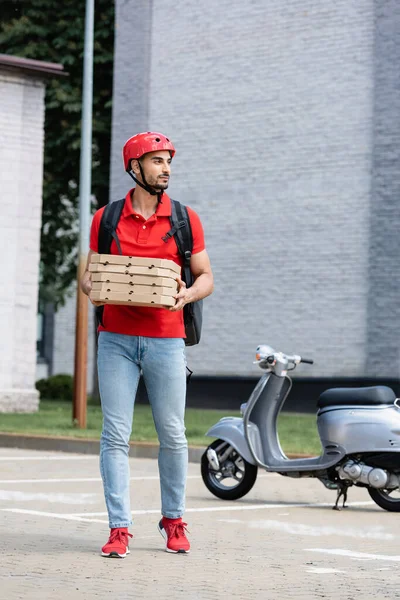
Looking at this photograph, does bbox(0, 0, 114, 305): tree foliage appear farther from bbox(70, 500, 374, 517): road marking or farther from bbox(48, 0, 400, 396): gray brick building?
bbox(70, 500, 374, 517): road marking

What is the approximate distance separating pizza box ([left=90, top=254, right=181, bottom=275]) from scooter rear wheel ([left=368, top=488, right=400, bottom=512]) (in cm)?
379

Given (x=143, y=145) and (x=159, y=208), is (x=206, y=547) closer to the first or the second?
(x=159, y=208)

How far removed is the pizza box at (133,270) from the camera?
22.0 feet

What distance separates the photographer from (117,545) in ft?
22.5

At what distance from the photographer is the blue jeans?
689 centimetres

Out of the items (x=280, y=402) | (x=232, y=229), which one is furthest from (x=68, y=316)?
(x=280, y=402)

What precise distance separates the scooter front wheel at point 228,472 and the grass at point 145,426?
3.39 meters

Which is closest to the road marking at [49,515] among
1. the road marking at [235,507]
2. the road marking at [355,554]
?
the road marking at [235,507]

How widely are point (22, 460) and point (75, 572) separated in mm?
8067

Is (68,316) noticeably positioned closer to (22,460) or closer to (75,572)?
(22,460)

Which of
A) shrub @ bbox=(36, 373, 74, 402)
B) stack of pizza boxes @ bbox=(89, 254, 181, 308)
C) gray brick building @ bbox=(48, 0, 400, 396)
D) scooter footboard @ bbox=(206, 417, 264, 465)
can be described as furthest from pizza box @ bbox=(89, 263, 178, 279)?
shrub @ bbox=(36, 373, 74, 402)

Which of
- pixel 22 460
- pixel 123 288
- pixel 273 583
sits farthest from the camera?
pixel 22 460

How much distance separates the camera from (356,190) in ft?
78.7

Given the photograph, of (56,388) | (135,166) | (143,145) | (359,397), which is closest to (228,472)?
(359,397)
